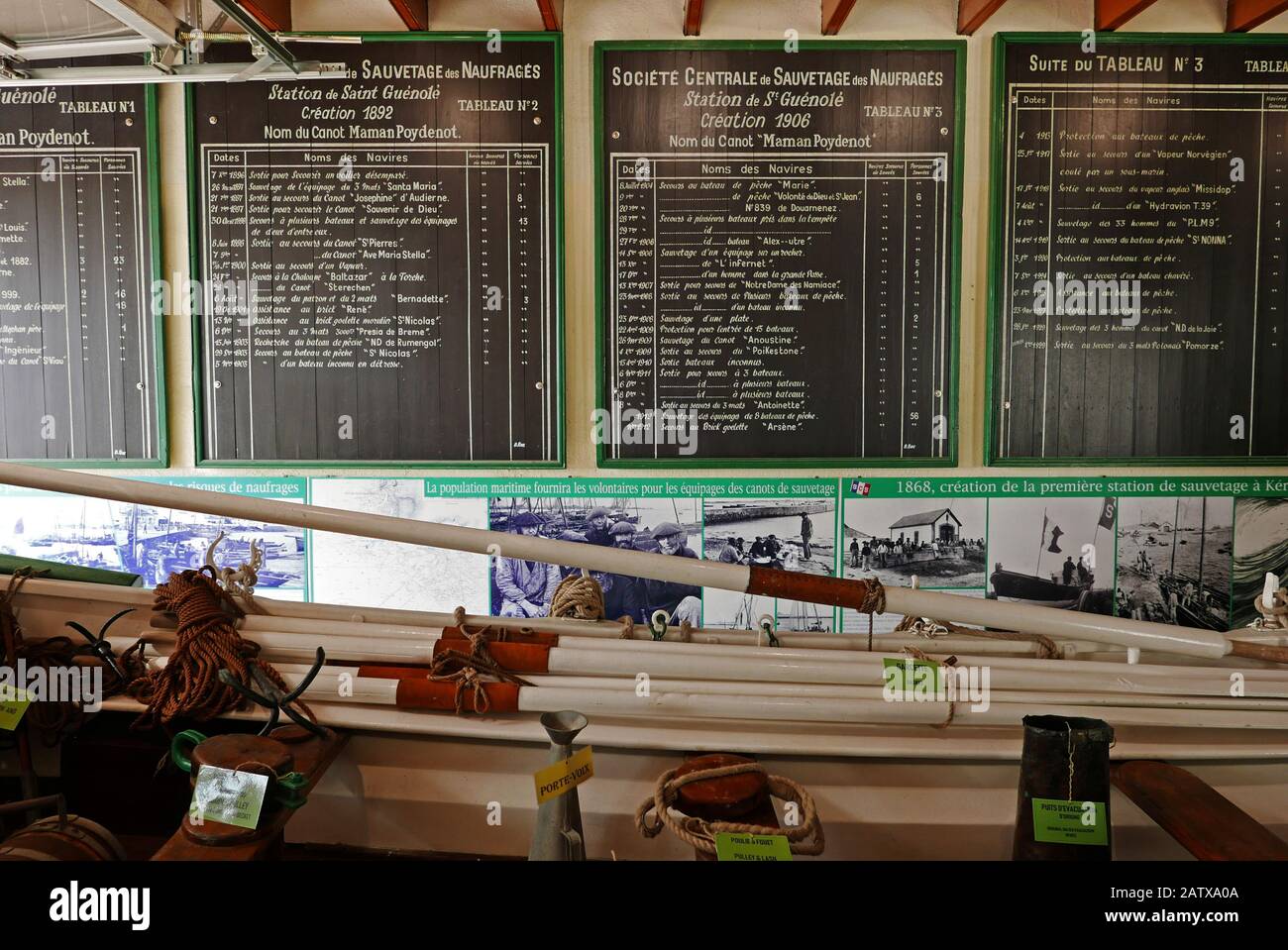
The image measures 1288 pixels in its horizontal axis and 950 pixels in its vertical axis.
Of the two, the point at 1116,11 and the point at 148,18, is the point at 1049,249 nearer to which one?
the point at 1116,11

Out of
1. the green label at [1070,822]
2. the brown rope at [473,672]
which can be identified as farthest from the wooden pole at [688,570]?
the green label at [1070,822]

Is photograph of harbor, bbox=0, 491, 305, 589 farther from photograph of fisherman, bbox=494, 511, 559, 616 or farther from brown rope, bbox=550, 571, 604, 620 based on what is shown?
brown rope, bbox=550, 571, 604, 620

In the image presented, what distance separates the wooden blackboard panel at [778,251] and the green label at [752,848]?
199 cm

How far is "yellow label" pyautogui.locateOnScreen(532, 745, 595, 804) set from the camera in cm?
A: 112

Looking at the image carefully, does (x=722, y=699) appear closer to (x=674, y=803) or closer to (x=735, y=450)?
(x=674, y=803)

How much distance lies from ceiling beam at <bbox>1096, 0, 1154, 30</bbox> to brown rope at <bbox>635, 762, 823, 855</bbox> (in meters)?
3.11

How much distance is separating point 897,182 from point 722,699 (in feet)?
7.70

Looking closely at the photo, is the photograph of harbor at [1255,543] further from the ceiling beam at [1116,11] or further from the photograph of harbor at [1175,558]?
the ceiling beam at [1116,11]

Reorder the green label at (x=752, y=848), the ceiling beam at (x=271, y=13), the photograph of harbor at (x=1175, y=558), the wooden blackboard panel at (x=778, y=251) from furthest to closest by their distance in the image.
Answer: the photograph of harbor at (x=1175, y=558) < the wooden blackboard panel at (x=778, y=251) < the ceiling beam at (x=271, y=13) < the green label at (x=752, y=848)

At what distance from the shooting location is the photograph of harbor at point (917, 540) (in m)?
3.04

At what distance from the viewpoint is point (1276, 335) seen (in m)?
2.96

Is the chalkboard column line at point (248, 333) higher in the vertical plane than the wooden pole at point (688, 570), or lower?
higher

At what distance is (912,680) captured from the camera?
151 cm

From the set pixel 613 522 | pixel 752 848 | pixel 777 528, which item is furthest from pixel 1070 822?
pixel 613 522
